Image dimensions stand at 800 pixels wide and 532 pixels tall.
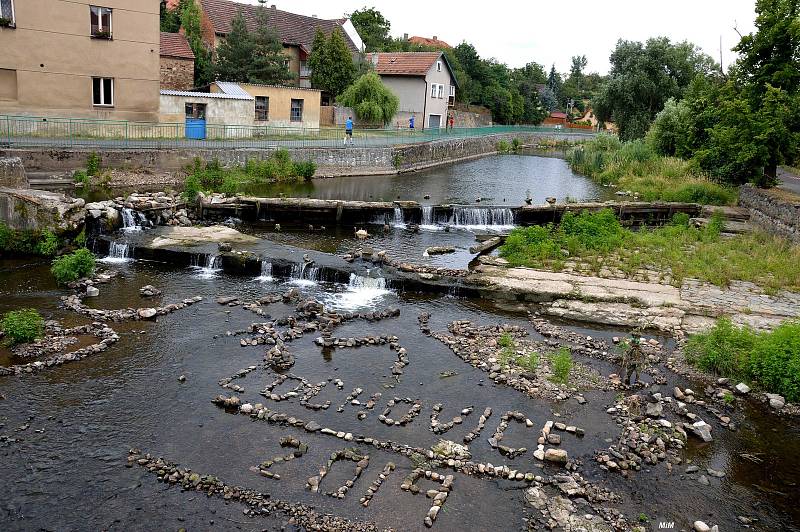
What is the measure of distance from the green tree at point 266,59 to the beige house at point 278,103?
190 inches

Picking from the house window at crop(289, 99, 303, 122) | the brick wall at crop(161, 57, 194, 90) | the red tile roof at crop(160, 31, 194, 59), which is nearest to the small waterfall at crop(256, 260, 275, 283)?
the house window at crop(289, 99, 303, 122)

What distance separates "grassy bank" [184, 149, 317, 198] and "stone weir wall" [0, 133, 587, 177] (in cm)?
52

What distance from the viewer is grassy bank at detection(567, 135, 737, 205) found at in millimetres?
32188

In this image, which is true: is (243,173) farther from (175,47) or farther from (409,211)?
(175,47)

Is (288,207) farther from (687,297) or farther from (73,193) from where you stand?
(687,297)

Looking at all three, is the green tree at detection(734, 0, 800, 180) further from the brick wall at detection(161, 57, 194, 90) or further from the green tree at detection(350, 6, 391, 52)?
the green tree at detection(350, 6, 391, 52)

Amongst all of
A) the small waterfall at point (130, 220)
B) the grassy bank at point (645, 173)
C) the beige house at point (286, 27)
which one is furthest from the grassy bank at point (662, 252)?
the beige house at point (286, 27)

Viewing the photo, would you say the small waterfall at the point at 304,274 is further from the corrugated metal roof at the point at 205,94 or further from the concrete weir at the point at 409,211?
the corrugated metal roof at the point at 205,94

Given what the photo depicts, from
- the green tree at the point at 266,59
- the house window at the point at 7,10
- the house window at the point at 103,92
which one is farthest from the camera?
the green tree at the point at 266,59

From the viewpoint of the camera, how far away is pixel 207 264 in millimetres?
20469

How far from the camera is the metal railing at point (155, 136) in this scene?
1205 inches

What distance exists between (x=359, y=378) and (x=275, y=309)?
4.59 meters

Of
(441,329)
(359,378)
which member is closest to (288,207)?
(441,329)

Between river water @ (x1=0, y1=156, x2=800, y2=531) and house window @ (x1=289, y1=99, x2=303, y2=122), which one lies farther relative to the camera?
house window @ (x1=289, y1=99, x2=303, y2=122)
